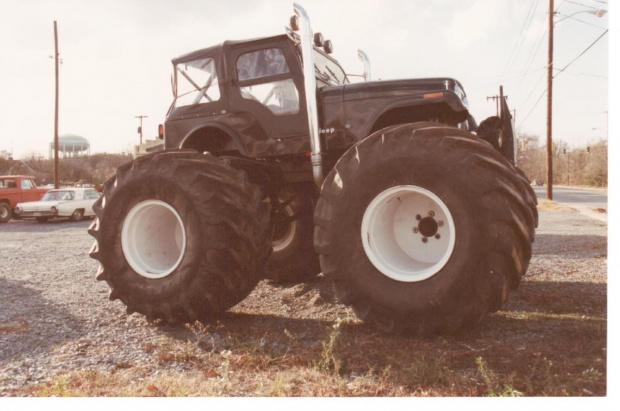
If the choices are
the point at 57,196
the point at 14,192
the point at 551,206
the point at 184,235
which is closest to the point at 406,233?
the point at 184,235

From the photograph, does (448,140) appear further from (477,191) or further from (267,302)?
(267,302)

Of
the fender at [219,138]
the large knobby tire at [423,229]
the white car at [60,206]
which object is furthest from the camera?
the white car at [60,206]

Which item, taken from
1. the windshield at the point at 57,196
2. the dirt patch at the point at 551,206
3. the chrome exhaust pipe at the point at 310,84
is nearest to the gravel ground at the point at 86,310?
the chrome exhaust pipe at the point at 310,84

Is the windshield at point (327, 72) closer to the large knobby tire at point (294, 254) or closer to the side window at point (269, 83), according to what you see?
the side window at point (269, 83)

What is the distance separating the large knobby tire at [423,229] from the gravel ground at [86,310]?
0.94m

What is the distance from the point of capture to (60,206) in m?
18.7

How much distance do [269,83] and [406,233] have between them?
6.64 feet

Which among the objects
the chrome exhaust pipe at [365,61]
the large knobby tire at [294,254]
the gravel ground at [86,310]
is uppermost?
the chrome exhaust pipe at [365,61]

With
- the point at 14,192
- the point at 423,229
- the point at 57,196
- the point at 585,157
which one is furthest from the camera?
the point at 14,192

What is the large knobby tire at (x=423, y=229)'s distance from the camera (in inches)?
113

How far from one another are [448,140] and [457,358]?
123 centimetres

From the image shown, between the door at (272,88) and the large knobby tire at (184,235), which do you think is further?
the door at (272,88)

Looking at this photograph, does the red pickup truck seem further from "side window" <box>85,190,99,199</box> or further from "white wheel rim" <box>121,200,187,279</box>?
"white wheel rim" <box>121,200,187,279</box>

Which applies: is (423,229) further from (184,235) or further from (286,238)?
(286,238)
